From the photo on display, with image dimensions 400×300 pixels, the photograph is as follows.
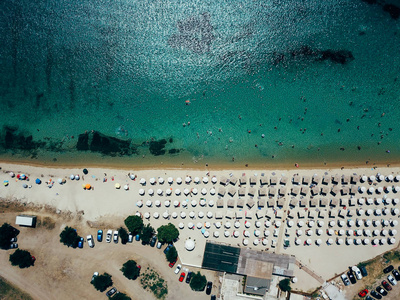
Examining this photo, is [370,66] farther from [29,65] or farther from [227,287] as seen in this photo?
[29,65]

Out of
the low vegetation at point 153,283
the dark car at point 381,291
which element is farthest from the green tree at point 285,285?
the low vegetation at point 153,283

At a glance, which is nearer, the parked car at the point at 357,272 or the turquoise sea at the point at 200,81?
the parked car at the point at 357,272

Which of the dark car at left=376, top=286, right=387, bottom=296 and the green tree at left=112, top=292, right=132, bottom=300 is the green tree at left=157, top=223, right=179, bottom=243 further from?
the dark car at left=376, top=286, right=387, bottom=296

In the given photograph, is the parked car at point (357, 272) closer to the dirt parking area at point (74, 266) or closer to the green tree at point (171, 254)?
the dirt parking area at point (74, 266)

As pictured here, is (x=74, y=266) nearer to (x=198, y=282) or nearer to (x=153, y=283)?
(x=153, y=283)

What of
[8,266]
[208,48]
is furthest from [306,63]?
[8,266]

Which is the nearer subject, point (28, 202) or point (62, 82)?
point (28, 202)

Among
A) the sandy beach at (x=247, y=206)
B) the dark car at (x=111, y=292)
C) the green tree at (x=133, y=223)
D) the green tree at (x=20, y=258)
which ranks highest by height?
the sandy beach at (x=247, y=206)
